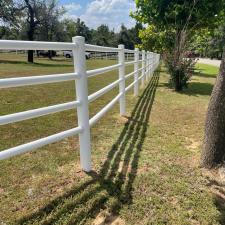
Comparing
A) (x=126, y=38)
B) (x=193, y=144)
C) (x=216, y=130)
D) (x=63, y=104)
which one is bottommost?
(x=193, y=144)

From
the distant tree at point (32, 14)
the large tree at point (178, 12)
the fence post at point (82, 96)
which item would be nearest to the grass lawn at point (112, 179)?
the fence post at point (82, 96)

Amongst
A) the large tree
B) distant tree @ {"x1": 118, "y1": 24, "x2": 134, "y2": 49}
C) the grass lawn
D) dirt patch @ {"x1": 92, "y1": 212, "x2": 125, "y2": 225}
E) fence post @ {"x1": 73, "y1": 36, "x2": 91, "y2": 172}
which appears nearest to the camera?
dirt patch @ {"x1": 92, "y1": 212, "x2": 125, "y2": 225}

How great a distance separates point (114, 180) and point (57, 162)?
88 cm

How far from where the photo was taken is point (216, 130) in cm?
378

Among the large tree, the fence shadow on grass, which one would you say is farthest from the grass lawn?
the large tree

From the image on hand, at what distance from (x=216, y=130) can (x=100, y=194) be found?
5.63 ft

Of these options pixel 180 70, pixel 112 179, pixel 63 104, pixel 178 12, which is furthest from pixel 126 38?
pixel 63 104

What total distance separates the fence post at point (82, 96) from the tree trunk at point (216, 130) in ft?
5.12

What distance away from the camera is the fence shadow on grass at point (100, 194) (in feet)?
9.07

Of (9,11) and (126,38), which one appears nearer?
(9,11)

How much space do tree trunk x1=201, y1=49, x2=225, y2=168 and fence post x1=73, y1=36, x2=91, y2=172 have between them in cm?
156

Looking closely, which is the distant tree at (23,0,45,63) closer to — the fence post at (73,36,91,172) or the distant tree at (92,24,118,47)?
the fence post at (73,36,91,172)

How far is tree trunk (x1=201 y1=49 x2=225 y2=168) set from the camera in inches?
146

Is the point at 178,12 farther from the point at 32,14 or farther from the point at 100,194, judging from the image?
the point at 32,14
